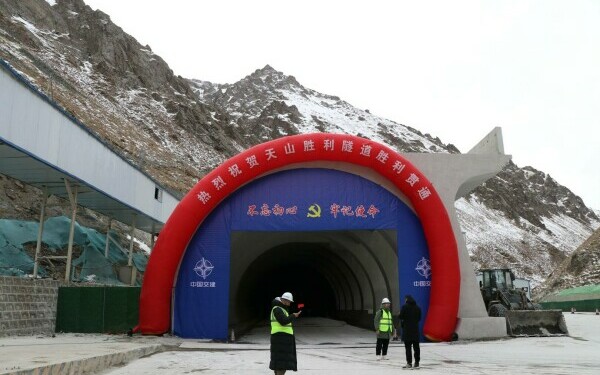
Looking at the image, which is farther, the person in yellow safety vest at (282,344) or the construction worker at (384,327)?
the construction worker at (384,327)

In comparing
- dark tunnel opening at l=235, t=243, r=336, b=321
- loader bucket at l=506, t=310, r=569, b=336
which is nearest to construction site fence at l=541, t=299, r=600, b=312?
dark tunnel opening at l=235, t=243, r=336, b=321

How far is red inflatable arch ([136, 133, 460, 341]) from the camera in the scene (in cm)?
1480

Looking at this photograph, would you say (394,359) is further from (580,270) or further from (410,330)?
(580,270)

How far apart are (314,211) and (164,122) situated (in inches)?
2092

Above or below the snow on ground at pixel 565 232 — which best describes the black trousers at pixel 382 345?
below

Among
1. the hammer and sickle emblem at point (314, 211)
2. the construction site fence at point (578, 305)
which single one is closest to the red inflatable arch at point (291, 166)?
the hammer and sickle emblem at point (314, 211)

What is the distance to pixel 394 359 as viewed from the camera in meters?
11.5

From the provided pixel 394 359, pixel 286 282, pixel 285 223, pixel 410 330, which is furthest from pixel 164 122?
pixel 410 330

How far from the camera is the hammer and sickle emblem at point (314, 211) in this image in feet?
52.2

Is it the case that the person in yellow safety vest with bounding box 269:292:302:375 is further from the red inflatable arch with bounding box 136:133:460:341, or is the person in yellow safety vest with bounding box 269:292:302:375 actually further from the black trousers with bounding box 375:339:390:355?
Answer: the red inflatable arch with bounding box 136:133:460:341

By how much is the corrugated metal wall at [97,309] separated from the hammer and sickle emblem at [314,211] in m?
5.18

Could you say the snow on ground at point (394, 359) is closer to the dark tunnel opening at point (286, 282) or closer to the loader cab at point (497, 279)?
the loader cab at point (497, 279)

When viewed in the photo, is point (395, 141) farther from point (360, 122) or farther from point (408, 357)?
point (408, 357)

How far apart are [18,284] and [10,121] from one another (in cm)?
376
